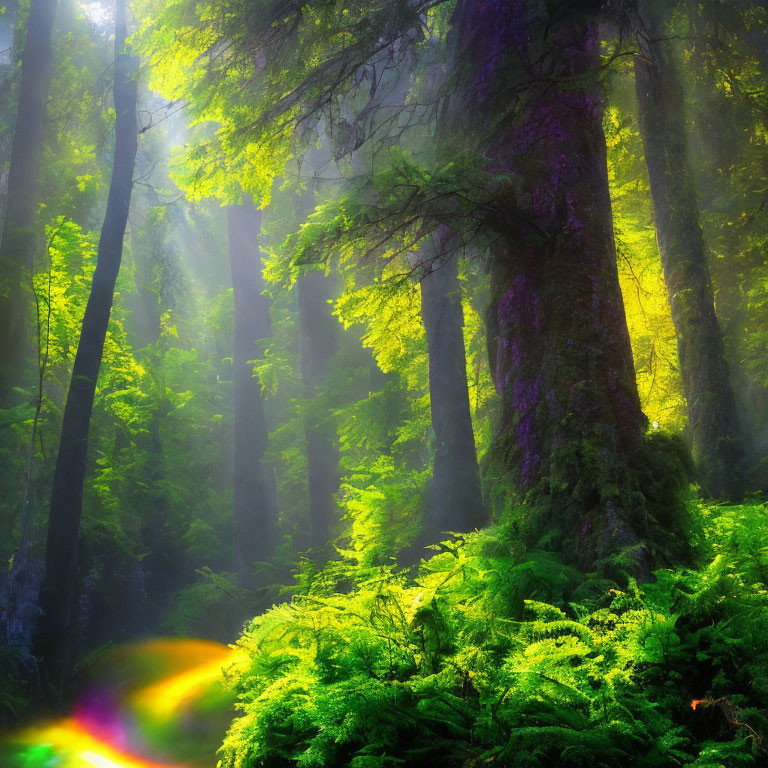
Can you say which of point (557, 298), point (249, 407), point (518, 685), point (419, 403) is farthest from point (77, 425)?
point (518, 685)

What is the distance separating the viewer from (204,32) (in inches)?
270

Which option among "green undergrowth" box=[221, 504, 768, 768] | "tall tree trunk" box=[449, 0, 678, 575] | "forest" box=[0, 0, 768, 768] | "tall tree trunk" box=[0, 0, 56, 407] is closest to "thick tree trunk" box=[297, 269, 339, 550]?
"forest" box=[0, 0, 768, 768]

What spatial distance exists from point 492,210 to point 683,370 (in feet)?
18.0

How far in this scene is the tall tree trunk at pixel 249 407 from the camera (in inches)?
677

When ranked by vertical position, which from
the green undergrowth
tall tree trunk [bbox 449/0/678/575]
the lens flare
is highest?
tall tree trunk [bbox 449/0/678/575]

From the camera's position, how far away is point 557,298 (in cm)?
532

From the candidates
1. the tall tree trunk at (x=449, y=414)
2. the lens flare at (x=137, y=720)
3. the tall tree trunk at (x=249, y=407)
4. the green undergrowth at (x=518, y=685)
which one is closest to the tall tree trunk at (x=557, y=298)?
the green undergrowth at (x=518, y=685)

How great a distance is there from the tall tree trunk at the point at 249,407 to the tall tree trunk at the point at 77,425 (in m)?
5.09

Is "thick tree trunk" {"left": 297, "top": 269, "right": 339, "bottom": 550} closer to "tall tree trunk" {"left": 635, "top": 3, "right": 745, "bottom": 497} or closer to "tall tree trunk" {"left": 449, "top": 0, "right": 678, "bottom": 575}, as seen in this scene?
"tall tree trunk" {"left": 635, "top": 3, "right": 745, "bottom": 497}

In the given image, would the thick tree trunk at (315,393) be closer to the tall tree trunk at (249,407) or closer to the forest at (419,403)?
the forest at (419,403)

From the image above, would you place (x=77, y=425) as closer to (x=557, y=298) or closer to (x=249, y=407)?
(x=249, y=407)

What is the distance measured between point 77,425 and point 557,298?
10.0m

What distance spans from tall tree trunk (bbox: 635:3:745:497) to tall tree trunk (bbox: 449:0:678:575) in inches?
147

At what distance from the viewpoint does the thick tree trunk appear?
54.6 feet
